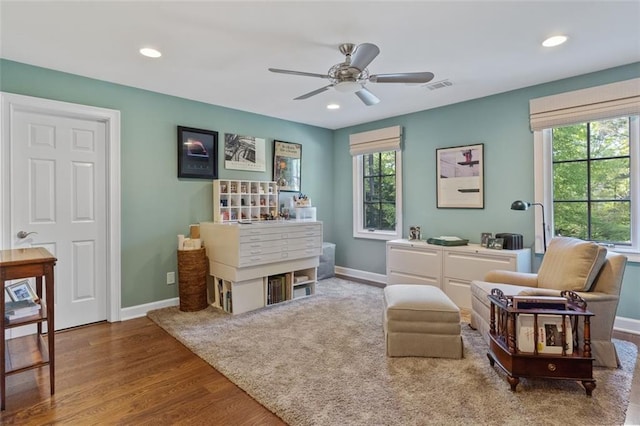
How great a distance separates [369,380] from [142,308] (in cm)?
261

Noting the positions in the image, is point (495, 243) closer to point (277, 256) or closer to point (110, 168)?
point (277, 256)

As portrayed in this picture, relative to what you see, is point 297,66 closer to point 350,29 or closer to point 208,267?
point 350,29

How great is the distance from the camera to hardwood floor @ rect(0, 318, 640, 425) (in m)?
1.86

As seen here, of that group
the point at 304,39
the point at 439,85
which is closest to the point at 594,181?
the point at 439,85

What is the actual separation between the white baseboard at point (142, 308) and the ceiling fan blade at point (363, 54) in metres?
3.15

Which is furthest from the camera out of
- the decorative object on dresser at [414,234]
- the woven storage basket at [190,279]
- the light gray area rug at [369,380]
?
the decorative object on dresser at [414,234]

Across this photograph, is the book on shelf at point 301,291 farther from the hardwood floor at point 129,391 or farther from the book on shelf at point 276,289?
the hardwood floor at point 129,391

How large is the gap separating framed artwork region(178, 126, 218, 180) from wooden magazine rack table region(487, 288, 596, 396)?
3376 millimetres

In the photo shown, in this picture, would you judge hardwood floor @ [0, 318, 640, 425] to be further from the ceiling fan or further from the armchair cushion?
the ceiling fan

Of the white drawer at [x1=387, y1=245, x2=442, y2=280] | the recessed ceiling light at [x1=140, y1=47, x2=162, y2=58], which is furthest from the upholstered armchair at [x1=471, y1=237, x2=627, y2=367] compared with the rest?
the recessed ceiling light at [x1=140, y1=47, x2=162, y2=58]

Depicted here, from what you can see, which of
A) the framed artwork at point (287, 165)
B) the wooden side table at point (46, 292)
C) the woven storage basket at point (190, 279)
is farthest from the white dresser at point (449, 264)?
the wooden side table at point (46, 292)

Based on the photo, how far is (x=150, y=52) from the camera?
2.70m

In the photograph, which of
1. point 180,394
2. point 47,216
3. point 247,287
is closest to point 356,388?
point 180,394

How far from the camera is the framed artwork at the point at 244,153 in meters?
4.27
